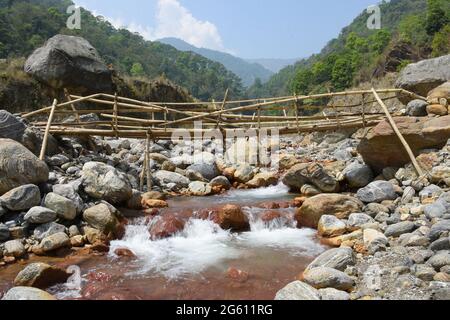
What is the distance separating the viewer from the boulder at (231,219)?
736 cm

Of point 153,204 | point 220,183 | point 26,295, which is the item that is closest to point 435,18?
point 220,183

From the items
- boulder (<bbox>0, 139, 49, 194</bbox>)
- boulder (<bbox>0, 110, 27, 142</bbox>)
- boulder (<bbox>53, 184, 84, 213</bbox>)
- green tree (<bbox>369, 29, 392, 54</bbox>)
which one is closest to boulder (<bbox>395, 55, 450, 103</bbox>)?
boulder (<bbox>53, 184, 84, 213</bbox>)

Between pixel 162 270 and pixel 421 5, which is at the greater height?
pixel 421 5

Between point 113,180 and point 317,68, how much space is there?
49539mm

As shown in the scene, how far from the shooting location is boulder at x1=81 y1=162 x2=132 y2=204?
25.1ft

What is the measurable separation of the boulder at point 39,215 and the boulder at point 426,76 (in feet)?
34.8

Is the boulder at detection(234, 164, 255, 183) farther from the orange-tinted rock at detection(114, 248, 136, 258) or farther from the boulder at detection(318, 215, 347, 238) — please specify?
the orange-tinted rock at detection(114, 248, 136, 258)

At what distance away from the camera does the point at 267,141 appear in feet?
52.1

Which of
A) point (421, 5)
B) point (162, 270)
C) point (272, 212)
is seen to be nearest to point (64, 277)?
point (162, 270)

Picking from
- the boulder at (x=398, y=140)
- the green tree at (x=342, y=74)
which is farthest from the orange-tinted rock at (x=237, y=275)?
the green tree at (x=342, y=74)

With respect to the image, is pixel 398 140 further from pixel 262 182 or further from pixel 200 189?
pixel 200 189

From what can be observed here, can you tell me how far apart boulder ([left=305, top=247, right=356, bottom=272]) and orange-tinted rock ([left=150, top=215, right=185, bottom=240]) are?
9.27ft

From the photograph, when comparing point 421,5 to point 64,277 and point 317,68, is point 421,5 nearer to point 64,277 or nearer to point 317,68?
point 317,68

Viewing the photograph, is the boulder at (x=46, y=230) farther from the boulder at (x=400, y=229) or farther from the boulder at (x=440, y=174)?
the boulder at (x=440, y=174)
